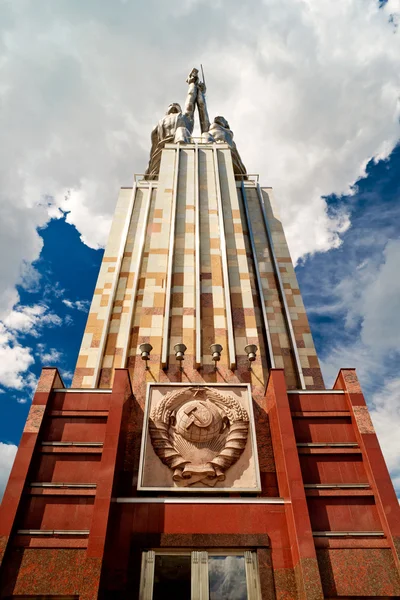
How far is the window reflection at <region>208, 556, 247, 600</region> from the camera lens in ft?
31.7

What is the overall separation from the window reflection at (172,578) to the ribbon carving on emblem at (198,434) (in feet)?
6.02

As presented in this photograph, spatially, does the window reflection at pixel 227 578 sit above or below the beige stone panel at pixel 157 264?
below

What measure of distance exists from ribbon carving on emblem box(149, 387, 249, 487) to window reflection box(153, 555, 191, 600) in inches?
72.3

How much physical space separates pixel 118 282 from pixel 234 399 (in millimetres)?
10481

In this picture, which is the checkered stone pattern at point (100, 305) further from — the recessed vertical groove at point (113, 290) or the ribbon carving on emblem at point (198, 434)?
the ribbon carving on emblem at point (198, 434)

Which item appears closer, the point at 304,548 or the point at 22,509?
the point at 304,548

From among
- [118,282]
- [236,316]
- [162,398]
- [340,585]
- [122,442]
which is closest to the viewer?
[340,585]

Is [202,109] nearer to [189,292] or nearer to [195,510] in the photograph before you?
[189,292]

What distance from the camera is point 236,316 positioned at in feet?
54.2

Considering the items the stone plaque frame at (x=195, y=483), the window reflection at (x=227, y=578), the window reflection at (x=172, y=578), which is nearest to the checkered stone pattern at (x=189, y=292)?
the stone plaque frame at (x=195, y=483)

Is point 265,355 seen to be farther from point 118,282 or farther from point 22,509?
point 22,509

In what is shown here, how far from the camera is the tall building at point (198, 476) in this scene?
31.7 ft

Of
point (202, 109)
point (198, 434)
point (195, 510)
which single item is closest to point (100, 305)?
point (198, 434)

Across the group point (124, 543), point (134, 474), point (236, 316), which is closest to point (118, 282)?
point (236, 316)
